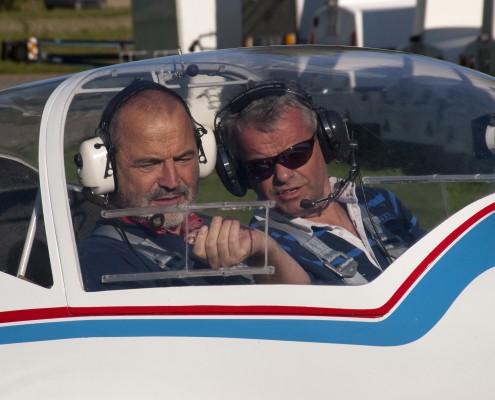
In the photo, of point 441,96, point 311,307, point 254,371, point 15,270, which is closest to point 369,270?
point 311,307

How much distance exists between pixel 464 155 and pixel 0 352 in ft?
4.95

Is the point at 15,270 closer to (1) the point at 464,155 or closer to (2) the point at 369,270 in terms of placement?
(2) the point at 369,270

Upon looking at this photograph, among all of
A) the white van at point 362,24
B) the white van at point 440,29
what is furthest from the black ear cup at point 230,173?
the white van at point 362,24

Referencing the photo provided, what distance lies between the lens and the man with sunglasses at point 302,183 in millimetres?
2799

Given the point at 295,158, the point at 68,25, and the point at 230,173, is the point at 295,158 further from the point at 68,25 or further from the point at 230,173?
the point at 68,25

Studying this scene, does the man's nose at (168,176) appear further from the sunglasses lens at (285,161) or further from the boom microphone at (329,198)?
the boom microphone at (329,198)

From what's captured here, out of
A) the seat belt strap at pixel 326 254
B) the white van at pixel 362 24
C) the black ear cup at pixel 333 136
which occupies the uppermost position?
the black ear cup at pixel 333 136

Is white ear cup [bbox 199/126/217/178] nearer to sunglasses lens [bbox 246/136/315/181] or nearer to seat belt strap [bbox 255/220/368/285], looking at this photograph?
sunglasses lens [bbox 246/136/315/181]

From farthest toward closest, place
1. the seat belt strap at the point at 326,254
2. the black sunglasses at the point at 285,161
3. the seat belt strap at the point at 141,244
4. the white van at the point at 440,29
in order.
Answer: the white van at the point at 440,29 → the black sunglasses at the point at 285,161 → the seat belt strap at the point at 141,244 → the seat belt strap at the point at 326,254

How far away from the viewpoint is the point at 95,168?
282 cm

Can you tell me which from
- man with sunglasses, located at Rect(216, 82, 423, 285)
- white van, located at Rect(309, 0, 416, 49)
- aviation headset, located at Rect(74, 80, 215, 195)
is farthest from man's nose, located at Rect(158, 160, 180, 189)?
white van, located at Rect(309, 0, 416, 49)

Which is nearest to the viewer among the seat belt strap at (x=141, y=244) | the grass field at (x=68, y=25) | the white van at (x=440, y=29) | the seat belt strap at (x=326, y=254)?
the seat belt strap at (x=326, y=254)

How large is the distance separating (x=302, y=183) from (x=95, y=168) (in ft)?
2.10

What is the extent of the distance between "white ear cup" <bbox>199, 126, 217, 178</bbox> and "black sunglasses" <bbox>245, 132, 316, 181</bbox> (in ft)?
0.36
